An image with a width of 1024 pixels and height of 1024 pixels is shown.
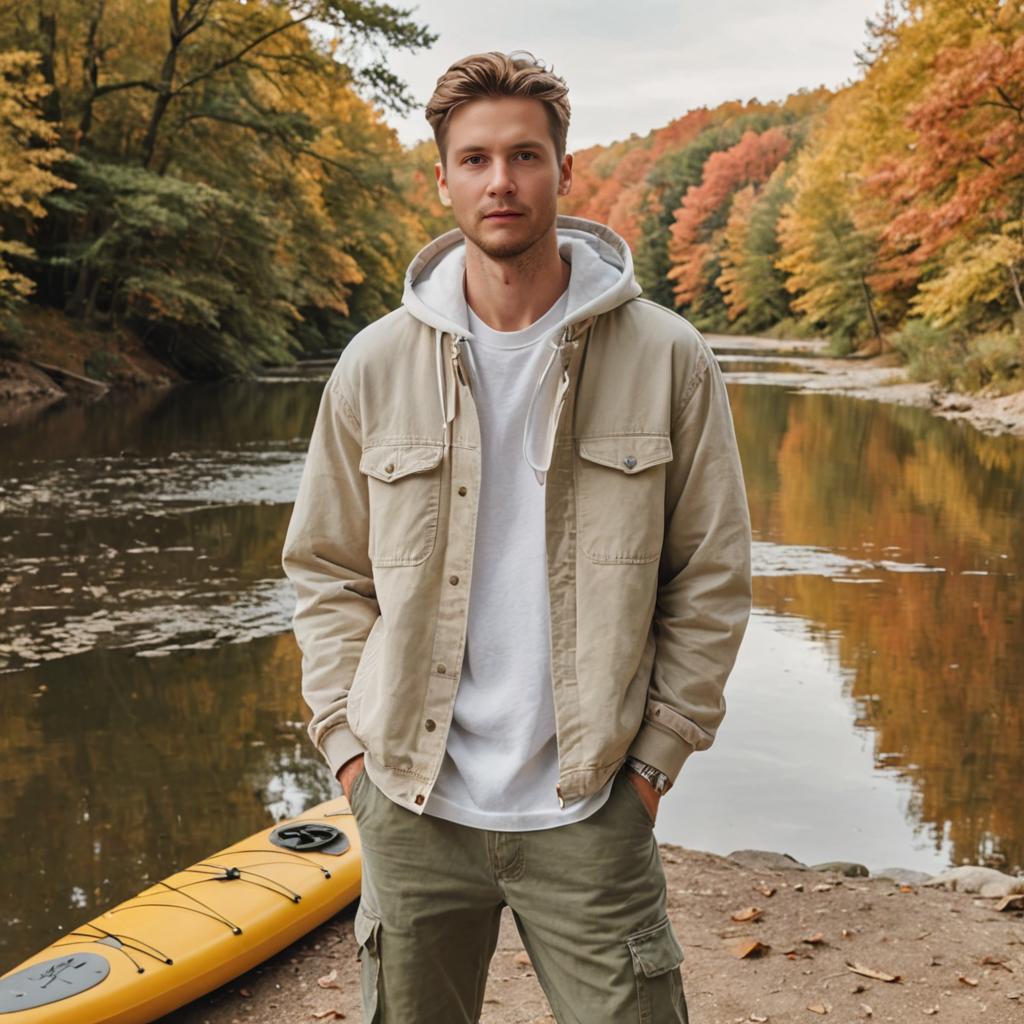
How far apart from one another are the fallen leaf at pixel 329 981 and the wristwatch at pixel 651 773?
221 cm

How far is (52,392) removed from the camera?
23.2 meters

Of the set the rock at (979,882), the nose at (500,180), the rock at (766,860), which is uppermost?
the nose at (500,180)

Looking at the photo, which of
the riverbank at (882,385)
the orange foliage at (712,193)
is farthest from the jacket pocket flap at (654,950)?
the orange foliage at (712,193)

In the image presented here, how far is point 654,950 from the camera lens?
5.88 feet

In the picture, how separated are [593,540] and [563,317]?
0.35 m

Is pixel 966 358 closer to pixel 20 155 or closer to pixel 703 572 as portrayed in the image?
pixel 20 155

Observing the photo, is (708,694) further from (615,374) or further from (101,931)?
(101,931)

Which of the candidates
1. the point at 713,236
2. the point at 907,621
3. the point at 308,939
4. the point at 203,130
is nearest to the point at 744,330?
the point at 713,236

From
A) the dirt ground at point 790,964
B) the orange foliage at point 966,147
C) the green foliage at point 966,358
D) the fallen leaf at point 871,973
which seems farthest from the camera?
the green foliage at point 966,358

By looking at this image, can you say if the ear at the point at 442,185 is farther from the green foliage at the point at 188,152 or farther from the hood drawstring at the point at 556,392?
the green foliage at the point at 188,152

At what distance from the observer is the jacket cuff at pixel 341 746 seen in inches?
79.1

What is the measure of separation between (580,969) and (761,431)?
1730 cm

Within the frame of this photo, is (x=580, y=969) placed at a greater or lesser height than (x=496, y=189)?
lesser

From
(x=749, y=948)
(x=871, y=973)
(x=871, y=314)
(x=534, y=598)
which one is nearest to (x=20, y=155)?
(x=749, y=948)
